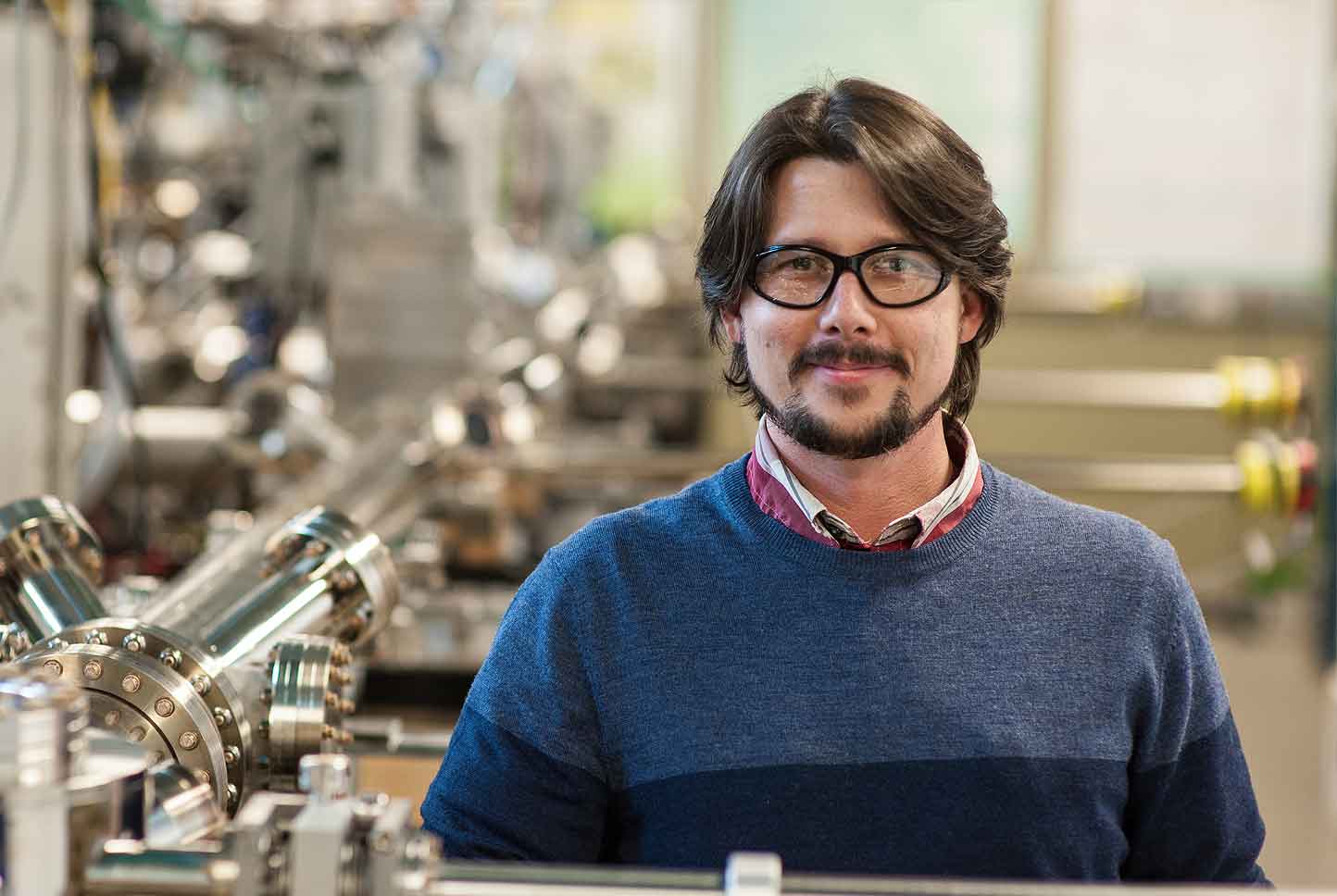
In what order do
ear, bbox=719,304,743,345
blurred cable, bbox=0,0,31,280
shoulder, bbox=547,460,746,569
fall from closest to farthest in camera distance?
shoulder, bbox=547,460,746,569 < ear, bbox=719,304,743,345 < blurred cable, bbox=0,0,31,280

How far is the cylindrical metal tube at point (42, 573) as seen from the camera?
1.15 meters

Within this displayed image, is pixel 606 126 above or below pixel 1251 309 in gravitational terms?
above

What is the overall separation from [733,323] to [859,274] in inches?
8.0

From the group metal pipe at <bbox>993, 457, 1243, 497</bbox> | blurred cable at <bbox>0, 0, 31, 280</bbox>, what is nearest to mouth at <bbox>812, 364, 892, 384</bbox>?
blurred cable at <bbox>0, 0, 31, 280</bbox>

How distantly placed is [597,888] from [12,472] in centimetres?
137

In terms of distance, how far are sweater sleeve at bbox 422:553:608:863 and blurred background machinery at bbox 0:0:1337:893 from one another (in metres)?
0.12

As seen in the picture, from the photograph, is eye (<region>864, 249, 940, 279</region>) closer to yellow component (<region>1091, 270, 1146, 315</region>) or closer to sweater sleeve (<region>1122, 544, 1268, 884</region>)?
sweater sleeve (<region>1122, 544, 1268, 884</region>)

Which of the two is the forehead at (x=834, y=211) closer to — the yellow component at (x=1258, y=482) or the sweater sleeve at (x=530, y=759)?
the sweater sleeve at (x=530, y=759)

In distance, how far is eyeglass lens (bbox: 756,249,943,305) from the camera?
47.6 inches

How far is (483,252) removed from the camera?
3.40m

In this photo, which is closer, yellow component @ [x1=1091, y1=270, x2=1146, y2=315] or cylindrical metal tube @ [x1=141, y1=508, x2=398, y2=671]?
cylindrical metal tube @ [x1=141, y1=508, x2=398, y2=671]

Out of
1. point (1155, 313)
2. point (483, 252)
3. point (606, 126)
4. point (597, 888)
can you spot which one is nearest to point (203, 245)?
point (483, 252)

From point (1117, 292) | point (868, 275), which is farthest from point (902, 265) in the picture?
point (1117, 292)

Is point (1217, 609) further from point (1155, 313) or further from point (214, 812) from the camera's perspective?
point (214, 812)
